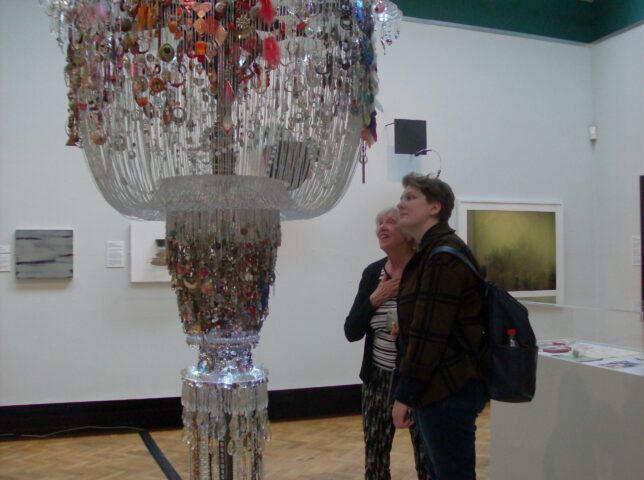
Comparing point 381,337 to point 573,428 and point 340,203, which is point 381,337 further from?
point 340,203

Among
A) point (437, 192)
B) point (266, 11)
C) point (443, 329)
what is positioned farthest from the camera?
point (437, 192)

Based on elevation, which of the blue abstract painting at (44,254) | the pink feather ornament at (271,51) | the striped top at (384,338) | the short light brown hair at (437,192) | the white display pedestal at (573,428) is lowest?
the white display pedestal at (573,428)

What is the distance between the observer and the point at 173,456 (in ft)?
13.8

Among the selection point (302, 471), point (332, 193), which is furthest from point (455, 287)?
point (302, 471)

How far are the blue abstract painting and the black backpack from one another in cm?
342

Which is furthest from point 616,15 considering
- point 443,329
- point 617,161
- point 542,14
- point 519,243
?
point 443,329

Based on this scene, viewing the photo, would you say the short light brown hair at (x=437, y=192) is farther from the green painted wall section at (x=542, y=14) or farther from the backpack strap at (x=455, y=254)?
the green painted wall section at (x=542, y=14)

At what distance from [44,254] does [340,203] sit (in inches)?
90.1

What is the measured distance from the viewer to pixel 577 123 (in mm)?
6223

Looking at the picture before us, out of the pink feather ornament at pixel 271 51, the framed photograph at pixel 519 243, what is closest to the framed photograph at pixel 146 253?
the framed photograph at pixel 519 243

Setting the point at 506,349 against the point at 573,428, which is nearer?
the point at 506,349

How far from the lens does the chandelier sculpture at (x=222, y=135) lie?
1165mm

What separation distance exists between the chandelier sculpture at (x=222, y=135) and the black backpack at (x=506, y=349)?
828mm

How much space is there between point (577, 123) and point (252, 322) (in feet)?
18.5
